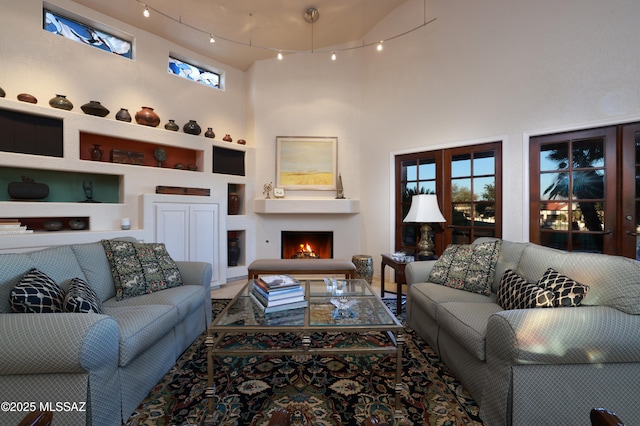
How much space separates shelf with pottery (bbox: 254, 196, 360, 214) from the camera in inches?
195

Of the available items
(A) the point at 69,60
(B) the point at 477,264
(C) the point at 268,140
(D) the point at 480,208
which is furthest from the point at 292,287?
(A) the point at 69,60

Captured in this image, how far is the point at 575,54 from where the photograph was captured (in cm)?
308

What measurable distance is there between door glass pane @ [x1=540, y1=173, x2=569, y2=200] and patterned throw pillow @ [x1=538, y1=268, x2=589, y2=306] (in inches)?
77.1

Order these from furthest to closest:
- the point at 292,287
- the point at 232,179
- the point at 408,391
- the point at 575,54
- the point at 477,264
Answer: the point at 232,179 → the point at 575,54 → the point at 477,264 → the point at 292,287 → the point at 408,391

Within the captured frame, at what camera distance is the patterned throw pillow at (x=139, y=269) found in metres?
2.32

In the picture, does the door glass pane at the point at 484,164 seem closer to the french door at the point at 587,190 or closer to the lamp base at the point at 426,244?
the french door at the point at 587,190

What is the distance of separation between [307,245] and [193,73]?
352 centimetres

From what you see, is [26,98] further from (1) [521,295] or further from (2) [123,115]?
(1) [521,295]

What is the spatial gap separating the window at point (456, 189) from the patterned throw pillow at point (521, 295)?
189 cm

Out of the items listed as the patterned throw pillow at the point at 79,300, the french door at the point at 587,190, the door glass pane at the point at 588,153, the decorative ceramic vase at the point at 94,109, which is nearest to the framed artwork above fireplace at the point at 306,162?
the decorative ceramic vase at the point at 94,109

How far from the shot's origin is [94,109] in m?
3.71

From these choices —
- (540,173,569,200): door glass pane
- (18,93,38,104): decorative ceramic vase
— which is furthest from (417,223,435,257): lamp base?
(18,93,38,104): decorative ceramic vase

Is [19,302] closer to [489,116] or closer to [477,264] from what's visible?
[477,264]

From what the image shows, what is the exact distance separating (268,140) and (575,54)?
13.5 ft
